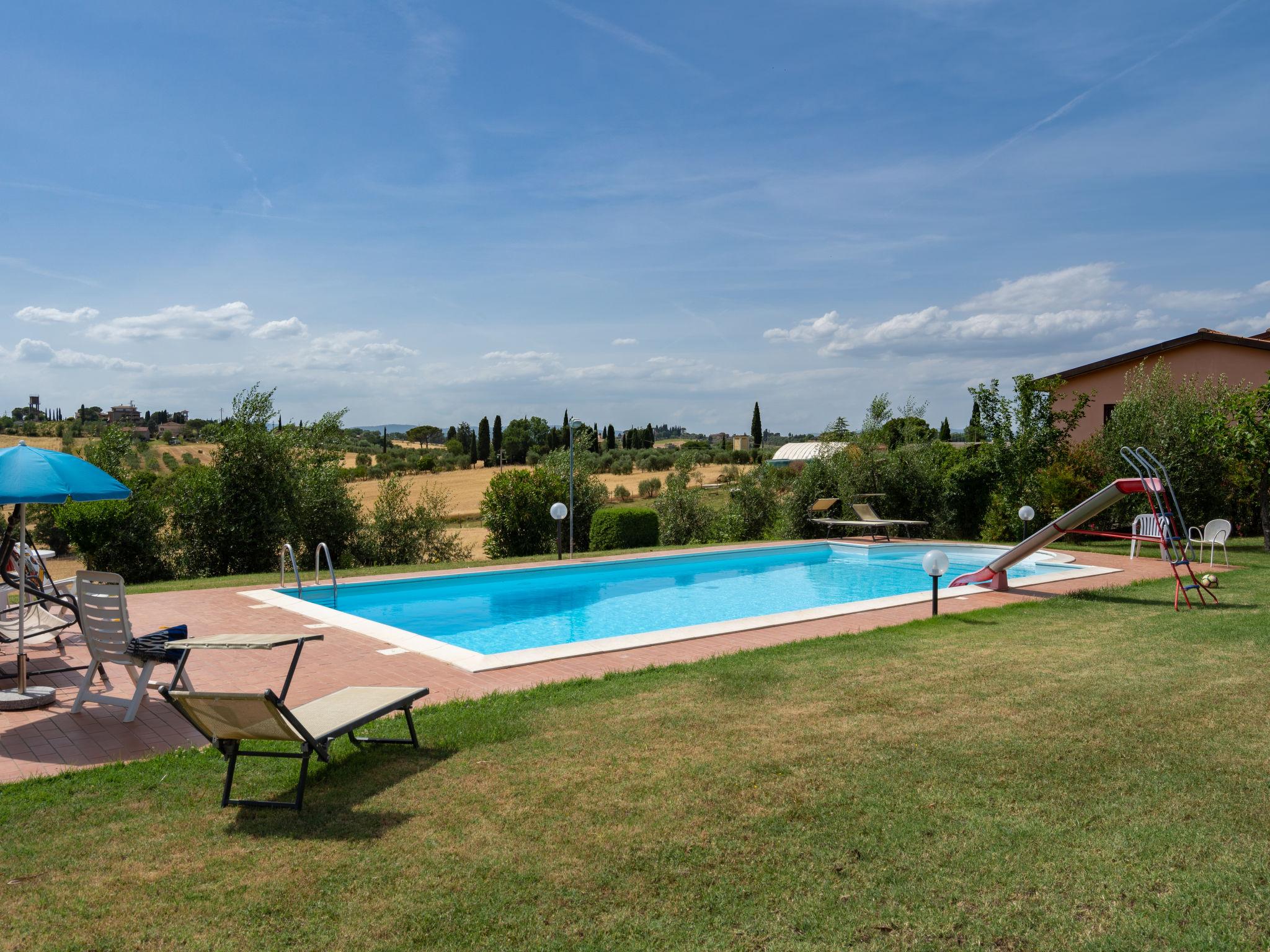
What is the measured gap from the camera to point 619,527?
18.8 meters

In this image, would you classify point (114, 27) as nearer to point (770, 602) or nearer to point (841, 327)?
point (770, 602)

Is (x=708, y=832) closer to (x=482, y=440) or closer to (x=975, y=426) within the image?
(x=975, y=426)

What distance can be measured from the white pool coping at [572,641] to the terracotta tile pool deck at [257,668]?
0.12 meters

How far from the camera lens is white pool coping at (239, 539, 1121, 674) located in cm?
725

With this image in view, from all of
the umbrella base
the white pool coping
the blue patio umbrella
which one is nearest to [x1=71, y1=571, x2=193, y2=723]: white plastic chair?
the umbrella base

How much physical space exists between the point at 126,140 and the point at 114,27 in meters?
2.21

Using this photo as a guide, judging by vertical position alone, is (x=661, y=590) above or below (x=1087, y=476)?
below

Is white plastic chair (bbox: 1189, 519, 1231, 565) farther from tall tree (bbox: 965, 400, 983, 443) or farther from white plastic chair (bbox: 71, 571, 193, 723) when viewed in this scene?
white plastic chair (bbox: 71, 571, 193, 723)

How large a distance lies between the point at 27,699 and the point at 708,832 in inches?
204

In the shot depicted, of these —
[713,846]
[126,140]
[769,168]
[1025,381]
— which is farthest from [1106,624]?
[126,140]

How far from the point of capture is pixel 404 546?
20.0m

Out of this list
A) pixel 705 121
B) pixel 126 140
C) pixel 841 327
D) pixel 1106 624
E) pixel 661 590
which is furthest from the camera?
pixel 841 327

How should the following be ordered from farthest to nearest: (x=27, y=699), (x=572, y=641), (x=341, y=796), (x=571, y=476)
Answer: (x=571, y=476) → (x=572, y=641) → (x=27, y=699) → (x=341, y=796)

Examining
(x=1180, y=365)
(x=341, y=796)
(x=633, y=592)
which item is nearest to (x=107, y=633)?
(x=341, y=796)
